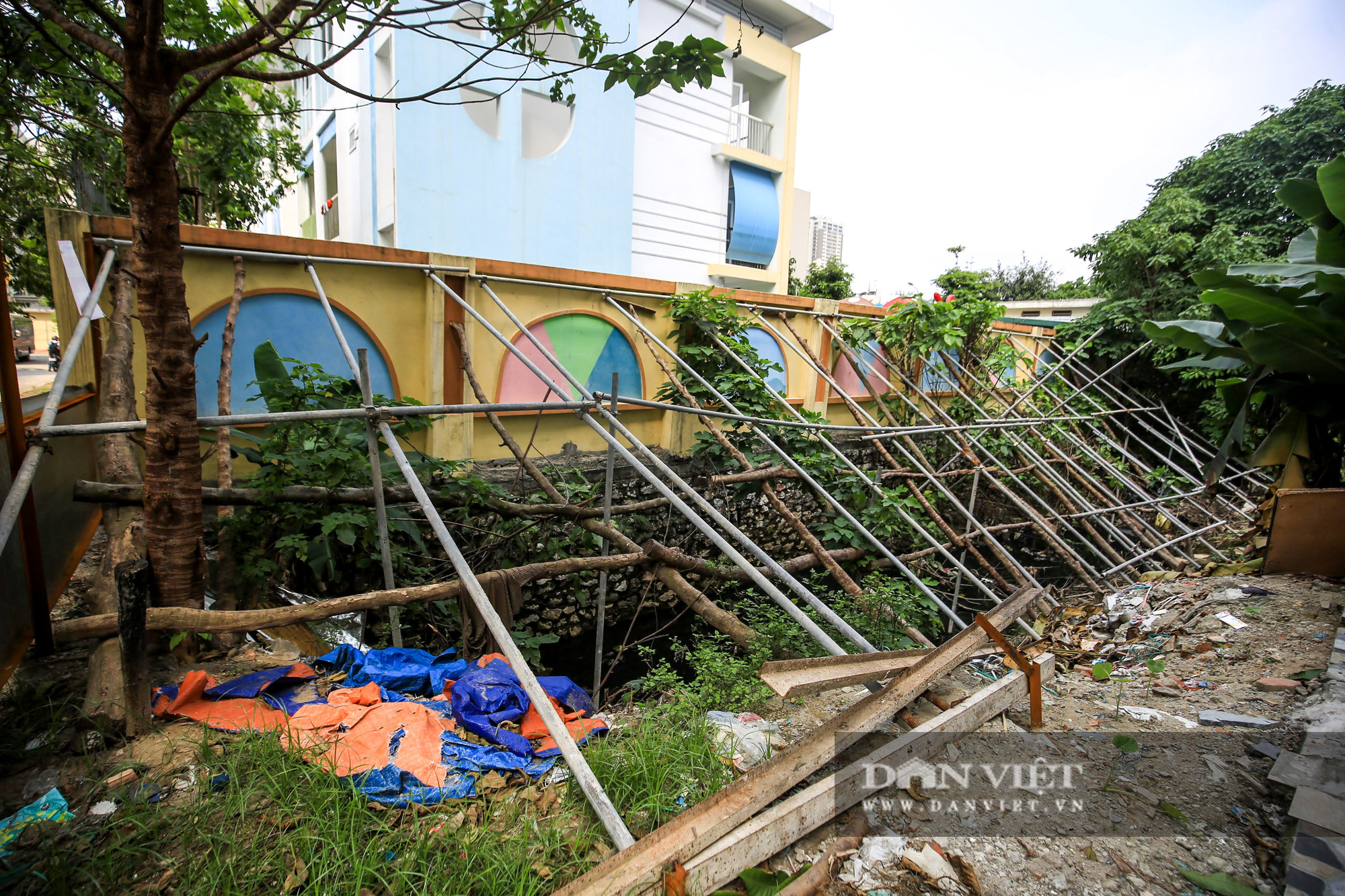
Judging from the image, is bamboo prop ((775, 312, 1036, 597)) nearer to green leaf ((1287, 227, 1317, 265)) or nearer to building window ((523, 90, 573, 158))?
green leaf ((1287, 227, 1317, 265))

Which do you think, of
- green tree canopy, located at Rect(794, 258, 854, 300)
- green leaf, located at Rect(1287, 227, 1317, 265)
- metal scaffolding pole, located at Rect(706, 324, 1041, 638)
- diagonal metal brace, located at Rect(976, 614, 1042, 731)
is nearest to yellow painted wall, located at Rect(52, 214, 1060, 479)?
metal scaffolding pole, located at Rect(706, 324, 1041, 638)

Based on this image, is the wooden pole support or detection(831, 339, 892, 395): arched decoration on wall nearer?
the wooden pole support

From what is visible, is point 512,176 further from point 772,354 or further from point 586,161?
point 772,354

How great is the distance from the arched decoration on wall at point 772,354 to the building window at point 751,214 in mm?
5968

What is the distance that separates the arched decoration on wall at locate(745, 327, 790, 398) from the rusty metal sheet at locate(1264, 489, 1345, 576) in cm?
397

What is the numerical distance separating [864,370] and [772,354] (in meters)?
1.35

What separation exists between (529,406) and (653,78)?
1453 mm

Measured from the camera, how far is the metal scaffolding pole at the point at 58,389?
4.93 feet

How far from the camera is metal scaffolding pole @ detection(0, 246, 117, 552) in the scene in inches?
59.2

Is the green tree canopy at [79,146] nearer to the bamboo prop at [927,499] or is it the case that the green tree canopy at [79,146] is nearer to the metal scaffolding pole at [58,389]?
the metal scaffolding pole at [58,389]

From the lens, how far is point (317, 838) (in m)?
1.48

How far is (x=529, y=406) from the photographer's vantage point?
2.83 meters

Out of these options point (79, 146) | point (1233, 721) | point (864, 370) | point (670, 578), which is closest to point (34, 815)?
point (670, 578)

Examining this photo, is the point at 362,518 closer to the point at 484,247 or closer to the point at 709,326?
the point at 709,326
